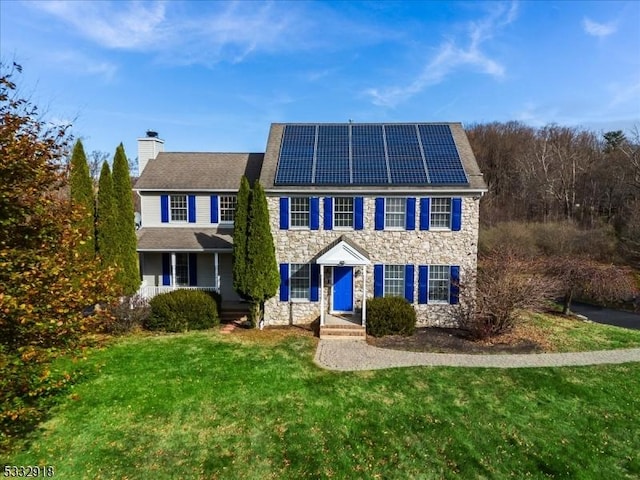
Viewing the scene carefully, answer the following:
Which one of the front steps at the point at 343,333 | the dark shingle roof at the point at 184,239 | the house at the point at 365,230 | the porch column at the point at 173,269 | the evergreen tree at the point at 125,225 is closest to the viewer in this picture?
the front steps at the point at 343,333

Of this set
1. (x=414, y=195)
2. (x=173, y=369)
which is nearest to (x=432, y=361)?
(x=414, y=195)

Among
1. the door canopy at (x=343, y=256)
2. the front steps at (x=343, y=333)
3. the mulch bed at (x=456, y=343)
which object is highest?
the door canopy at (x=343, y=256)

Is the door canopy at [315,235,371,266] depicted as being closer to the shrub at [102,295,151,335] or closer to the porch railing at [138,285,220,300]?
the porch railing at [138,285,220,300]

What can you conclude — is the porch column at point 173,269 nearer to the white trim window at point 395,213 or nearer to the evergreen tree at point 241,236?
the evergreen tree at point 241,236

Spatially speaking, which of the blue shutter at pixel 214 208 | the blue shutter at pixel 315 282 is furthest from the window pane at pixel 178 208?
the blue shutter at pixel 315 282

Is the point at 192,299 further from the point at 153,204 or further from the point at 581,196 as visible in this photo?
the point at 581,196

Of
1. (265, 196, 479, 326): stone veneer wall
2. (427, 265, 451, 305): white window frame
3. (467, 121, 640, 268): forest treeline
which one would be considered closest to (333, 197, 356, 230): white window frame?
(265, 196, 479, 326): stone veneer wall
